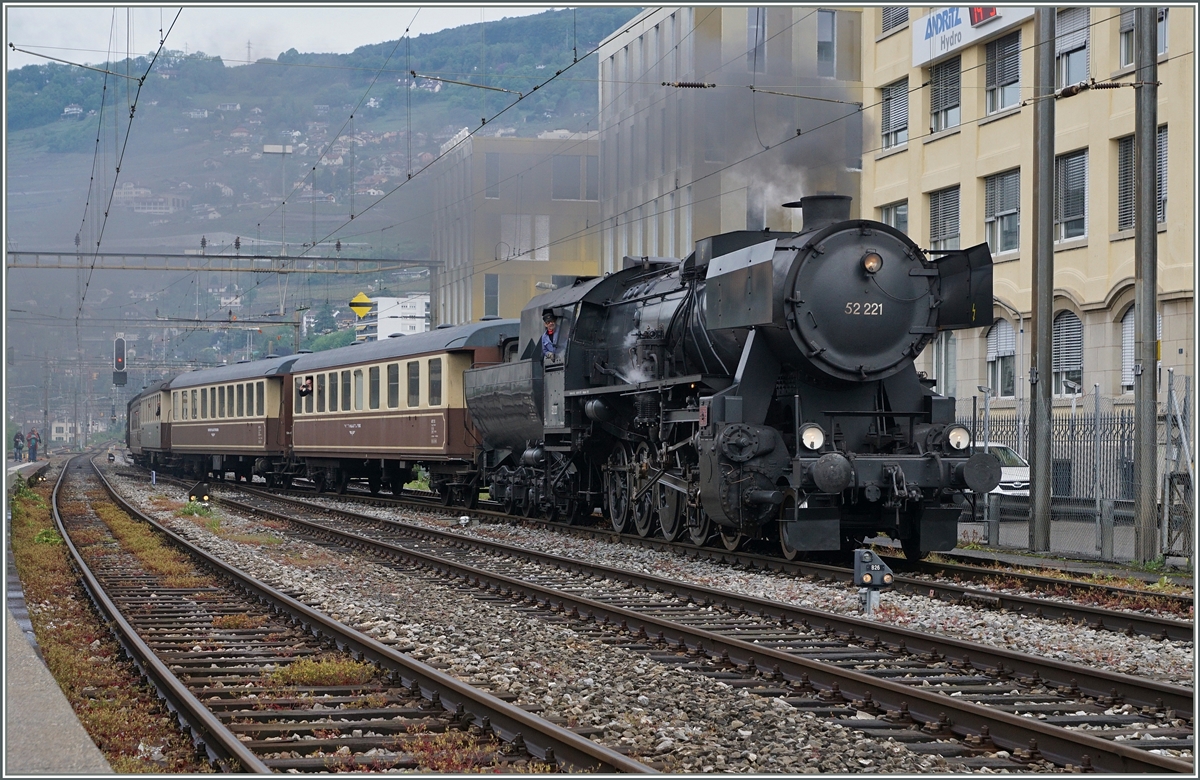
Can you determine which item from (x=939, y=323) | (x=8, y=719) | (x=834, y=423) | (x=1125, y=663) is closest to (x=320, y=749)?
(x=8, y=719)

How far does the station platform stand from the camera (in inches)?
214

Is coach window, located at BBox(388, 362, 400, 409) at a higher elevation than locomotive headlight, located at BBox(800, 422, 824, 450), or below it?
higher

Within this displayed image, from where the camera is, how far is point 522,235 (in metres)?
39.2

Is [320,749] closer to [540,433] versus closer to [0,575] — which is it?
[0,575]

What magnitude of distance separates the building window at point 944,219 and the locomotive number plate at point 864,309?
18.5 meters

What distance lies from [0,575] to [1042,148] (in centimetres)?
1371

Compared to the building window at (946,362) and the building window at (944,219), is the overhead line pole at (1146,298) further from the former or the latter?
the building window at (944,219)

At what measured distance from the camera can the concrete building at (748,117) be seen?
18297mm

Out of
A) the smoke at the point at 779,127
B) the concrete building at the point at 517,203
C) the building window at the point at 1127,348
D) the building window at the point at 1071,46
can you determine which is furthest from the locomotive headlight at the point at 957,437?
the concrete building at the point at 517,203

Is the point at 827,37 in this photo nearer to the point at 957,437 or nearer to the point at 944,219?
the point at 944,219

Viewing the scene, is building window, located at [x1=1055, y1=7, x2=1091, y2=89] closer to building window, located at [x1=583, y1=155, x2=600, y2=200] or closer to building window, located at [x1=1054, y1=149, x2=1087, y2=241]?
building window, located at [x1=1054, y1=149, x2=1087, y2=241]

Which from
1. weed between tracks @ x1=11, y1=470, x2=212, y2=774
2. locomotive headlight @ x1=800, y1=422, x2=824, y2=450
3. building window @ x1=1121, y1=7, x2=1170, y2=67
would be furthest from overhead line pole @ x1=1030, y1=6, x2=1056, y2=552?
weed between tracks @ x1=11, y1=470, x2=212, y2=774

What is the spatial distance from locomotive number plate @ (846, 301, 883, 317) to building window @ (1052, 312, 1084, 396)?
48.0 feet

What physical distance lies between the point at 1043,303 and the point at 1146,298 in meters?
1.73
